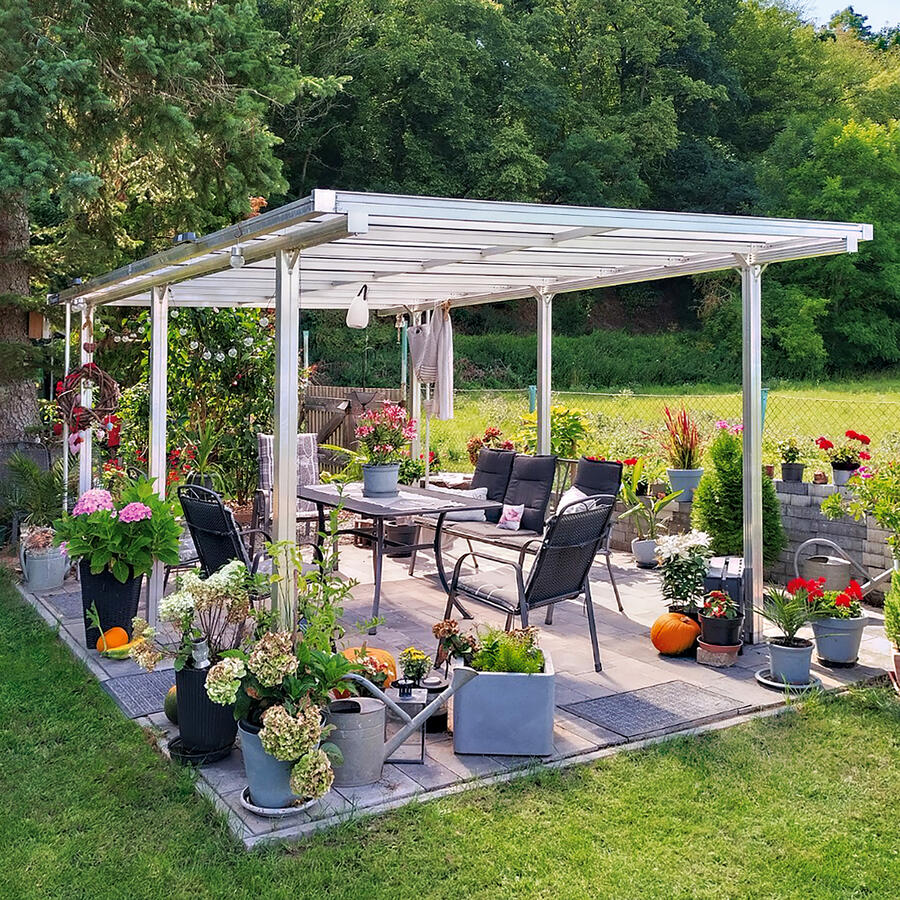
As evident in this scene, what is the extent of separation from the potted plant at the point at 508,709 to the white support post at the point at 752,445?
6.22ft

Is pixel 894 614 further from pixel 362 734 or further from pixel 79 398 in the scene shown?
pixel 79 398

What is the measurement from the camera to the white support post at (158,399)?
203 inches

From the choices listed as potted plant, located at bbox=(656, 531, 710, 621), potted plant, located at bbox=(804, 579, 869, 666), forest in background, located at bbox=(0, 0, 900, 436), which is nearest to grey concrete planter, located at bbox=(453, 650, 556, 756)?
potted plant, located at bbox=(656, 531, 710, 621)

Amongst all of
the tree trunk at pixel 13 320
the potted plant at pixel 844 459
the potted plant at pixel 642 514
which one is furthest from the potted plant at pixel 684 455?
the tree trunk at pixel 13 320

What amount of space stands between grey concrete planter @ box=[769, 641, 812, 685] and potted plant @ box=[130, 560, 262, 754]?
2.39 m

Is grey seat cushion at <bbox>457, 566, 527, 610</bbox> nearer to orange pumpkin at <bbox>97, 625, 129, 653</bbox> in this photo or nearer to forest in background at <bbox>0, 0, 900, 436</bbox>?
orange pumpkin at <bbox>97, 625, 129, 653</bbox>

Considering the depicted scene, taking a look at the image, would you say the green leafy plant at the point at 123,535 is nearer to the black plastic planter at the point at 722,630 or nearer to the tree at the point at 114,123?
the black plastic planter at the point at 722,630

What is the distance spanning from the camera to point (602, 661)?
181 inches

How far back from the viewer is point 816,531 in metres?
6.02

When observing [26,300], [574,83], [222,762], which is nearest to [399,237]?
A: [222,762]

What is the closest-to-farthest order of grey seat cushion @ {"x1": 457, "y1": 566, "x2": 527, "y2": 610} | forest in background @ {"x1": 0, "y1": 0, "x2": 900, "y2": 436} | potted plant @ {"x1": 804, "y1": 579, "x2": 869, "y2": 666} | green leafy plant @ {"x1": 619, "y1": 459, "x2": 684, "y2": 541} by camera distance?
potted plant @ {"x1": 804, "y1": 579, "x2": 869, "y2": 666} → grey seat cushion @ {"x1": 457, "y1": 566, "x2": 527, "y2": 610} → green leafy plant @ {"x1": 619, "y1": 459, "x2": 684, "y2": 541} → forest in background @ {"x1": 0, "y1": 0, "x2": 900, "y2": 436}

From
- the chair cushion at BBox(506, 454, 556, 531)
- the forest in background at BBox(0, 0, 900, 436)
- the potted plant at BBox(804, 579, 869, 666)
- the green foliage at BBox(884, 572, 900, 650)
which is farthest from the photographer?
the forest in background at BBox(0, 0, 900, 436)

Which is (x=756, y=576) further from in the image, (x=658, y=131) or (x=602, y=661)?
(x=658, y=131)

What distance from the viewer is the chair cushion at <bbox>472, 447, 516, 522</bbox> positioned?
6.62 metres
